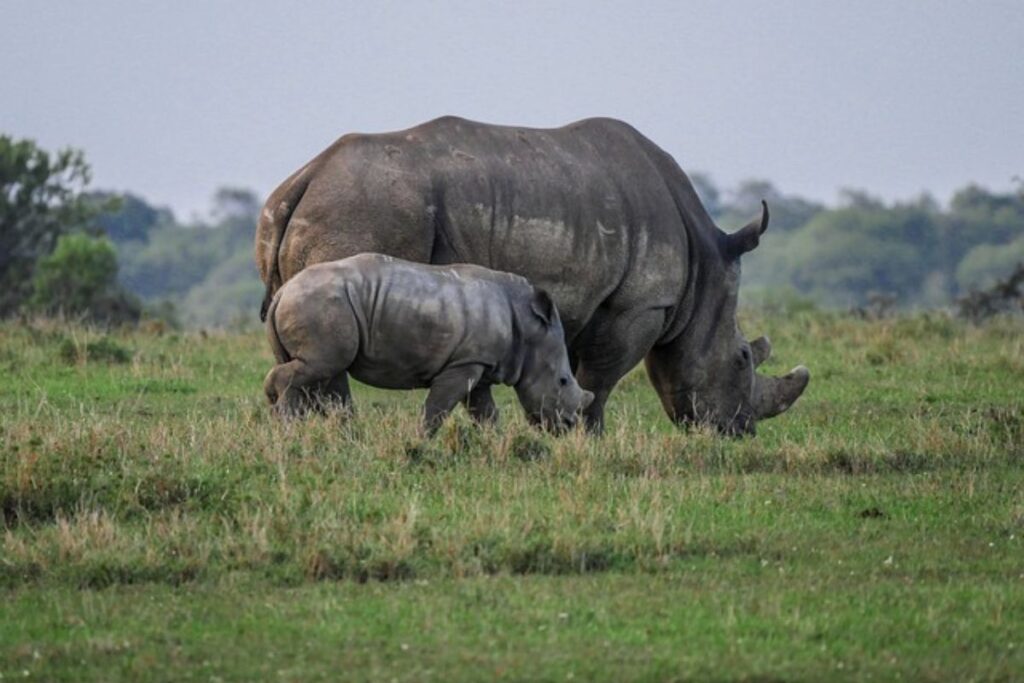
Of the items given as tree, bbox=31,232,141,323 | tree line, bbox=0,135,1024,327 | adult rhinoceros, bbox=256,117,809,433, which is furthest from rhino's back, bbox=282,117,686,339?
tree line, bbox=0,135,1024,327

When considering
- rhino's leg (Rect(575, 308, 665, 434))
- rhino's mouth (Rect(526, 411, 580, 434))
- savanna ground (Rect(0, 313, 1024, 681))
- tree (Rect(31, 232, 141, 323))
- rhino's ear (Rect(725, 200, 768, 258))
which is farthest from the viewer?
tree (Rect(31, 232, 141, 323))

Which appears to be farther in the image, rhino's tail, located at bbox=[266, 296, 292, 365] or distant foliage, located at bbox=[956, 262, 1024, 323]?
distant foliage, located at bbox=[956, 262, 1024, 323]

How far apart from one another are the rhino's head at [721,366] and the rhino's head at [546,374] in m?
1.69

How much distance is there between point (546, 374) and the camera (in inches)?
506

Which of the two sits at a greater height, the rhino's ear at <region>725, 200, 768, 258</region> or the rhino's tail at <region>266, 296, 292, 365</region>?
the rhino's ear at <region>725, 200, 768, 258</region>

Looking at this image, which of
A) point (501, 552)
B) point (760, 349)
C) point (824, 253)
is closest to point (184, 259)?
point (824, 253)

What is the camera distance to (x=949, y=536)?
32.5 ft

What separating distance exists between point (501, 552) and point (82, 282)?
21.3 m

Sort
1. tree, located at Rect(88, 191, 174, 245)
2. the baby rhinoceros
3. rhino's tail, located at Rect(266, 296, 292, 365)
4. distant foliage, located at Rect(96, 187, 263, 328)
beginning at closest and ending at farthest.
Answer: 1. the baby rhinoceros
2. rhino's tail, located at Rect(266, 296, 292, 365)
3. distant foliage, located at Rect(96, 187, 263, 328)
4. tree, located at Rect(88, 191, 174, 245)

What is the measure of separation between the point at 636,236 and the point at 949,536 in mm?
4450

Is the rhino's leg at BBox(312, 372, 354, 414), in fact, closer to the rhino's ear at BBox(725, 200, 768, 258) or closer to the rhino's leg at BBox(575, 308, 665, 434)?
the rhino's leg at BBox(575, 308, 665, 434)

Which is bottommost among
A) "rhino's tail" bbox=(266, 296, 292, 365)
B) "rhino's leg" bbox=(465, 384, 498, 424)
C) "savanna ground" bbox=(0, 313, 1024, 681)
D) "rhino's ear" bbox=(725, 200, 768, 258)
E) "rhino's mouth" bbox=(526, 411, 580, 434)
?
"savanna ground" bbox=(0, 313, 1024, 681)

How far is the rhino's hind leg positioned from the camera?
474 inches

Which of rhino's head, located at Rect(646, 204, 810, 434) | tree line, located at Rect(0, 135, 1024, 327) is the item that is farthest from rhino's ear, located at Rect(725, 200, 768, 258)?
tree line, located at Rect(0, 135, 1024, 327)
